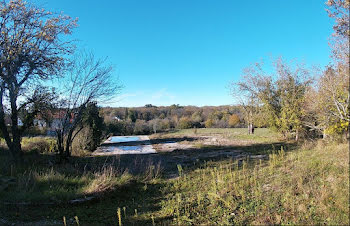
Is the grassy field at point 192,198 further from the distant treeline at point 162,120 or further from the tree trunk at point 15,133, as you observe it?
the distant treeline at point 162,120

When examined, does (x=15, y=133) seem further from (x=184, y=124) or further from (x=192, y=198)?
(x=184, y=124)

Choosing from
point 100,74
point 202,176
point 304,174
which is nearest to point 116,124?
point 100,74

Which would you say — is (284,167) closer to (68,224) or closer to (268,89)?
(68,224)

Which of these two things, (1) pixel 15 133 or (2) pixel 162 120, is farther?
(2) pixel 162 120

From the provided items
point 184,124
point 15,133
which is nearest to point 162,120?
point 184,124

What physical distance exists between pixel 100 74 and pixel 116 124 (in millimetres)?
20901

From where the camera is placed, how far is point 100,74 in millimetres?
8008

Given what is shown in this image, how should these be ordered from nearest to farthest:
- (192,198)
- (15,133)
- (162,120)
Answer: (192,198) → (15,133) → (162,120)

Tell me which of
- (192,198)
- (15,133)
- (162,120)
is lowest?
(192,198)

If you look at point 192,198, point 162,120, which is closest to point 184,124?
point 162,120

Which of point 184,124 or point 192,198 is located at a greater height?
point 184,124

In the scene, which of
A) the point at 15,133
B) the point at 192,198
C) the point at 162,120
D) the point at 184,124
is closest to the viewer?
the point at 192,198

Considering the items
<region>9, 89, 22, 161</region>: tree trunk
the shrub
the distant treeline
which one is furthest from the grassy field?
the shrub

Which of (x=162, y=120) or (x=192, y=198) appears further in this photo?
(x=162, y=120)
